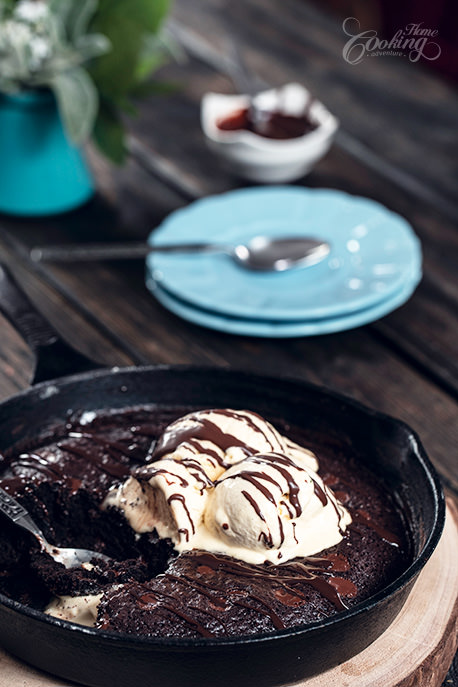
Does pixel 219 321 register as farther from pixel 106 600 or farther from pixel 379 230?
pixel 106 600

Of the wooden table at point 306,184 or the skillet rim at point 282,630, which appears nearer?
the skillet rim at point 282,630

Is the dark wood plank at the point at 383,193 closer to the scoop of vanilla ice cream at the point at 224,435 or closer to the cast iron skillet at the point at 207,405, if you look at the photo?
the cast iron skillet at the point at 207,405

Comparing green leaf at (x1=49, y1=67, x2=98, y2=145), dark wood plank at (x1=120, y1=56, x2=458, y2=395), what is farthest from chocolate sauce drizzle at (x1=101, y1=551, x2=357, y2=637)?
green leaf at (x1=49, y1=67, x2=98, y2=145)

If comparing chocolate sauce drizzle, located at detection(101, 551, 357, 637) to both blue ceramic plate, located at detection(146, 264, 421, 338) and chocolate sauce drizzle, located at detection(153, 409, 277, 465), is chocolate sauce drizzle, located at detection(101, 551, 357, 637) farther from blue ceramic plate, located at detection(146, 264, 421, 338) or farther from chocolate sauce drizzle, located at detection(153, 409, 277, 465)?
blue ceramic plate, located at detection(146, 264, 421, 338)

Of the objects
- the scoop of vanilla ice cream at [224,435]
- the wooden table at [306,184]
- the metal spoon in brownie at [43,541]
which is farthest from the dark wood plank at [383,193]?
the metal spoon in brownie at [43,541]

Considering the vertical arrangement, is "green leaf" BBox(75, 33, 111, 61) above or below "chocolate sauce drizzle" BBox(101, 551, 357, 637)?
above

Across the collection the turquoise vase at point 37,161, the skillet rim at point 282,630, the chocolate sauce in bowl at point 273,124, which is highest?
the skillet rim at point 282,630

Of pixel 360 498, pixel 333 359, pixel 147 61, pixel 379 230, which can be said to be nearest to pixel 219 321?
pixel 333 359
